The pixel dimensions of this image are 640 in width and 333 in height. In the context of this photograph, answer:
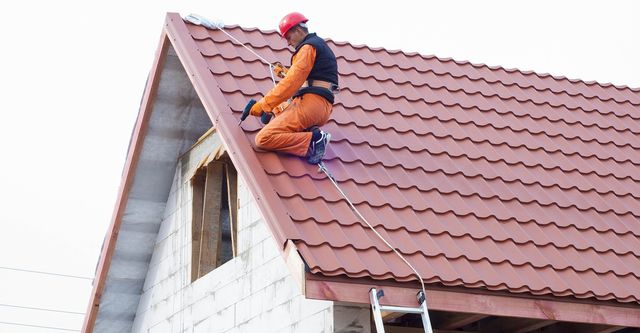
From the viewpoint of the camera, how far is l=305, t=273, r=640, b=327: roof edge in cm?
819

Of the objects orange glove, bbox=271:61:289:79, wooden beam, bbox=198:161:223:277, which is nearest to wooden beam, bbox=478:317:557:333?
orange glove, bbox=271:61:289:79

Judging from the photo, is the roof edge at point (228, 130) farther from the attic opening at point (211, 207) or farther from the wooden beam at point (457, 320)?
the wooden beam at point (457, 320)

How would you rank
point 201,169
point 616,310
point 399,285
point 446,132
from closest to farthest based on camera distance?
point 399,285 → point 616,310 → point 446,132 → point 201,169

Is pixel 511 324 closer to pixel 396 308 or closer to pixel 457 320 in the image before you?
pixel 457 320

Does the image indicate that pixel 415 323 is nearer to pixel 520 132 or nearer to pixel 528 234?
pixel 528 234

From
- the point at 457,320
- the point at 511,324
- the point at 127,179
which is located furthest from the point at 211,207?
the point at 511,324

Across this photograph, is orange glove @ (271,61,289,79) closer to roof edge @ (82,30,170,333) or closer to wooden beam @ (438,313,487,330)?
roof edge @ (82,30,170,333)

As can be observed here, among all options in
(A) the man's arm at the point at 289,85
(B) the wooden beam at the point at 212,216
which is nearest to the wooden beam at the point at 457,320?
(A) the man's arm at the point at 289,85

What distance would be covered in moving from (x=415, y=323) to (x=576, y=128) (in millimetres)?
3373

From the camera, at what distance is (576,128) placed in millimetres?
12008

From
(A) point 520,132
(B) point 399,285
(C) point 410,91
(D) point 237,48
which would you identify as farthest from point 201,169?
(B) point 399,285

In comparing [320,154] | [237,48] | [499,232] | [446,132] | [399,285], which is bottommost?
[399,285]

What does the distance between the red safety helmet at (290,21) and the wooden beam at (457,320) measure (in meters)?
2.62

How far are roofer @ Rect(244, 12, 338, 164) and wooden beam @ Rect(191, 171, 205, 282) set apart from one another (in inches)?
88.4
